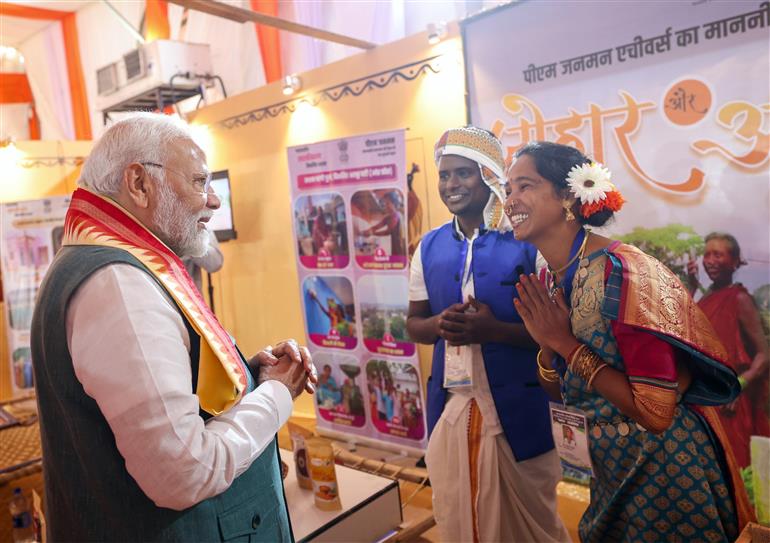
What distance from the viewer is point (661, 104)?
2787mm

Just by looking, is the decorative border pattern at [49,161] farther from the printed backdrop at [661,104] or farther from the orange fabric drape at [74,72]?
the printed backdrop at [661,104]

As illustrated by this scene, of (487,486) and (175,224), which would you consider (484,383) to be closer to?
(487,486)

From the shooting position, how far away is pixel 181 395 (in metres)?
1.06

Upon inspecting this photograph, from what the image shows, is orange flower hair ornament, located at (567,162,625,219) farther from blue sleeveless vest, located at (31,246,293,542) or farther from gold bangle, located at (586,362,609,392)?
blue sleeveless vest, located at (31,246,293,542)

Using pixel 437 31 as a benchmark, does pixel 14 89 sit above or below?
above

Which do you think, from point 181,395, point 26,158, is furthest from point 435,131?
point 26,158

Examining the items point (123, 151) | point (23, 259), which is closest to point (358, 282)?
point (123, 151)

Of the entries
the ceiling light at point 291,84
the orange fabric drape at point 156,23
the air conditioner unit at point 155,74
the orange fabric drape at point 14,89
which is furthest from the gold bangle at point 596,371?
the orange fabric drape at point 14,89

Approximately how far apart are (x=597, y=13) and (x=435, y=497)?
7.60 feet

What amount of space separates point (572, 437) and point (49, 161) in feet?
22.2

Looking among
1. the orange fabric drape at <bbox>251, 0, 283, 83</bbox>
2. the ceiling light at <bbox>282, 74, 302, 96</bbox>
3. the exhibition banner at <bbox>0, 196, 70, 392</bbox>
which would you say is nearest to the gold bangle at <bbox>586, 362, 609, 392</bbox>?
the ceiling light at <bbox>282, 74, 302, 96</bbox>

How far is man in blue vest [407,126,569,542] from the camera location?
217 centimetres

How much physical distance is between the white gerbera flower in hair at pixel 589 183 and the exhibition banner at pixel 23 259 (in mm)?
5299

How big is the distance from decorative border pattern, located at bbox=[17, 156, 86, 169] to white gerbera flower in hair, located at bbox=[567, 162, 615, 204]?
21.1ft
